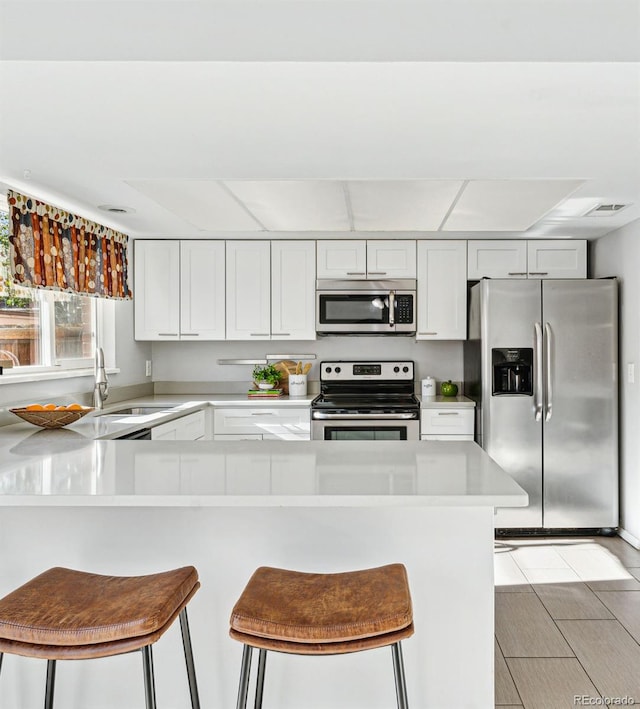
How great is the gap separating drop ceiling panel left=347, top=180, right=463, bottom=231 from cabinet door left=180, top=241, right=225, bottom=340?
1.39 m

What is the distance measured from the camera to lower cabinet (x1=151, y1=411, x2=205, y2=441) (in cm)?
354

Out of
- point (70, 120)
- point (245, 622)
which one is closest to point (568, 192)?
point (70, 120)

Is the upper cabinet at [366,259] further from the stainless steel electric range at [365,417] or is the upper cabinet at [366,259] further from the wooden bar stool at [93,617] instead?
the wooden bar stool at [93,617]

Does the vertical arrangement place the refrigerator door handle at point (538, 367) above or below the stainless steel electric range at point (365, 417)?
above

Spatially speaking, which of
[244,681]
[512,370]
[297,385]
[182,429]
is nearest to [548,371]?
[512,370]

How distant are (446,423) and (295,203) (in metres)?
2.08

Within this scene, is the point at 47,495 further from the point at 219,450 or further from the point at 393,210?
the point at 393,210

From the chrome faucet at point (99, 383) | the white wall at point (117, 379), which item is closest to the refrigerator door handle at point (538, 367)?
the chrome faucet at point (99, 383)

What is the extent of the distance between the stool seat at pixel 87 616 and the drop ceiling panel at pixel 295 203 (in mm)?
1837

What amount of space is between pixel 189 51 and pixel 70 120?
74 cm

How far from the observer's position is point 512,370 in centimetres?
424

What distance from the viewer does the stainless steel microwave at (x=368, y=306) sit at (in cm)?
460

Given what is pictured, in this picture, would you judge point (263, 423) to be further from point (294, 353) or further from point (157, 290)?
point (157, 290)

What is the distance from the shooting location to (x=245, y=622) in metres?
1.46
